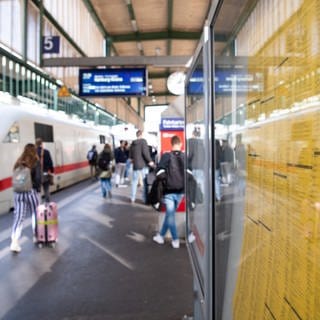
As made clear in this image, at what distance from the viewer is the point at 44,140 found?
41.5 ft

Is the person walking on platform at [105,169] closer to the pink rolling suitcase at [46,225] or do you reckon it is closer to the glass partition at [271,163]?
the pink rolling suitcase at [46,225]

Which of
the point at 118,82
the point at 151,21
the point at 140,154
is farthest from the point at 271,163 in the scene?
the point at 151,21

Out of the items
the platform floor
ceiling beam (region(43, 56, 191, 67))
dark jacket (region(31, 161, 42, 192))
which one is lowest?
the platform floor

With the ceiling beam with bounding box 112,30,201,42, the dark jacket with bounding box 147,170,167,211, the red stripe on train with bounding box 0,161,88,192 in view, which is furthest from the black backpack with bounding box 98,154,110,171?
the ceiling beam with bounding box 112,30,201,42

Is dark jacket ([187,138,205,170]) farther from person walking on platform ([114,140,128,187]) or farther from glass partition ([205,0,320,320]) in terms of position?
person walking on platform ([114,140,128,187])

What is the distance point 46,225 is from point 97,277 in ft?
5.85

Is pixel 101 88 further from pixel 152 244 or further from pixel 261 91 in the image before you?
pixel 261 91

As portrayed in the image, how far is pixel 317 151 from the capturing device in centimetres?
77

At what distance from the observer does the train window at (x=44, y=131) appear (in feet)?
38.8

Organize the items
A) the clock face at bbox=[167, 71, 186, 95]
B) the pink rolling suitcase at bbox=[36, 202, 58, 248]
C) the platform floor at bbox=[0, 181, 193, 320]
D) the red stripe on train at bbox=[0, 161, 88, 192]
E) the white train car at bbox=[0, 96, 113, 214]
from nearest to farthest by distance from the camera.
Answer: the platform floor at bbox=[0, 181, 193, 320]
the pink rolling suitcase at bbox=[36, 202, 58, 248]
the clock face at bbox=[167, 71, 186, 95]
the red stripe on train at bbox=[0, 161, 88, 192]
the white train car at bbox=[0, 96, 113, 214]

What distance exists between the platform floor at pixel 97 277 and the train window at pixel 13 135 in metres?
2.66

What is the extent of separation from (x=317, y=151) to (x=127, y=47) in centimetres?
2801

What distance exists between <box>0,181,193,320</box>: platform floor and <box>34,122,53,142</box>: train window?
4.33m

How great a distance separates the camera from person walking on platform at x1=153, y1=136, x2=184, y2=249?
602cm
